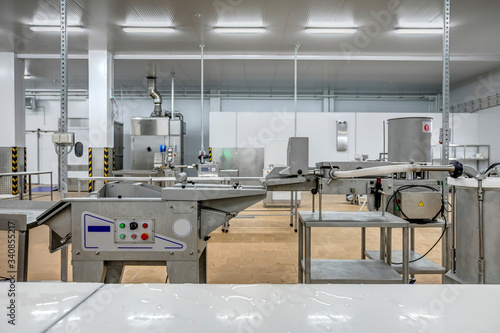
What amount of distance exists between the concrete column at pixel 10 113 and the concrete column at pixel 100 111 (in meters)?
1.66

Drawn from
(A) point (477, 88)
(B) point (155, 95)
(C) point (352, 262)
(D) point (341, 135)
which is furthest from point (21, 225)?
(A) point (477, 88)

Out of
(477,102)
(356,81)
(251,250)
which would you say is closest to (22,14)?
(251,250)

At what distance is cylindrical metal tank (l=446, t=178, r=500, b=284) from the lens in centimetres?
170

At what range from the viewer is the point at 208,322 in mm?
579

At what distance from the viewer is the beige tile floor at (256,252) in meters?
2.76

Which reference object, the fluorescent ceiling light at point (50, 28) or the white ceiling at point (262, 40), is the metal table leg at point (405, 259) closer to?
the white ceiling at point (262, 40)

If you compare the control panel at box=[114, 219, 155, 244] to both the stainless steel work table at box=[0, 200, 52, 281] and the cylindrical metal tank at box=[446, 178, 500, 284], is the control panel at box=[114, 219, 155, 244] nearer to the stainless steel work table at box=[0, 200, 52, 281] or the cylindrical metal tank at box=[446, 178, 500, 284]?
the stainless steel work table at box=[0, 200, 52, 281]

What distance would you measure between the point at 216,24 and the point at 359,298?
542cm

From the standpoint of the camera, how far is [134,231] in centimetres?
167

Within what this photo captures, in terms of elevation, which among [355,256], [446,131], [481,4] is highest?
[481,4]

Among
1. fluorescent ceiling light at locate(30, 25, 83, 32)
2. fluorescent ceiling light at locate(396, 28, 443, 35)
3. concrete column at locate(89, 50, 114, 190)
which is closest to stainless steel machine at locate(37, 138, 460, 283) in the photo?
fluorescent ceiling light at locate(30, 25, 83, 32)

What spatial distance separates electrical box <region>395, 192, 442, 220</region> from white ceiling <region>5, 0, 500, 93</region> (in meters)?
3.43

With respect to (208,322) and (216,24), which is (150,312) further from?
(216,24)

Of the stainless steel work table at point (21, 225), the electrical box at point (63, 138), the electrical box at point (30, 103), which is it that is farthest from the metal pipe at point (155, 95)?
the stainless steel work table at point (21, 225)
